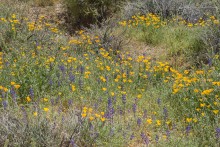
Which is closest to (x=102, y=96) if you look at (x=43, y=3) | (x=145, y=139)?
(x=145, y=139)

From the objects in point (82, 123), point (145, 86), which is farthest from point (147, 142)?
point (145, 86)

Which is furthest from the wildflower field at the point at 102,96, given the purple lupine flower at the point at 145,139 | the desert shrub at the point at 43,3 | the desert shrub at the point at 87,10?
the desert shrub at the point at 43,3

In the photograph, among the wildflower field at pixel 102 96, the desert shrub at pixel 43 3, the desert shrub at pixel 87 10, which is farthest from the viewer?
the desert shrub at pixel 43 3

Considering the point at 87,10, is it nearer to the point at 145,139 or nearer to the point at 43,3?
the point at 43,3

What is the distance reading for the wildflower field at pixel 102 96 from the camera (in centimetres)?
333

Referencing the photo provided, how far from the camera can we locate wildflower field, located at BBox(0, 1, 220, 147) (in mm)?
3329

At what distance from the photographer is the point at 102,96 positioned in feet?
14.4

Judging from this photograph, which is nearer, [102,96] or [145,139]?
[145,139]

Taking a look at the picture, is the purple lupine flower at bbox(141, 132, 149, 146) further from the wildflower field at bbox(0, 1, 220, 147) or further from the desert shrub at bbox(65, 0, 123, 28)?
the desert shrub at bbox(65, 0, 123, 28)

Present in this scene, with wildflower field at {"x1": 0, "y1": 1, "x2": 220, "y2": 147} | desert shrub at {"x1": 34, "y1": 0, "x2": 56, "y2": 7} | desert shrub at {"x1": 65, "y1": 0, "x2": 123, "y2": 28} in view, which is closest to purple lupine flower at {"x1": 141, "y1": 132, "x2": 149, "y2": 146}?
wildflower field at {"x1": 0, "y1": 1, "x2": 220, "y2": 147}

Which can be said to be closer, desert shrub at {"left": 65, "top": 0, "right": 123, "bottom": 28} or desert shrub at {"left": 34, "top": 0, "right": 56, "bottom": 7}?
desert shrub at {"left": 65, "top": 0, "right": 123, "bottom": 28}

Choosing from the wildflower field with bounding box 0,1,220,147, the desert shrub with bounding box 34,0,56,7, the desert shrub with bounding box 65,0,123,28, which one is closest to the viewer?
the wildflower field with bounding box 0,1,220,147

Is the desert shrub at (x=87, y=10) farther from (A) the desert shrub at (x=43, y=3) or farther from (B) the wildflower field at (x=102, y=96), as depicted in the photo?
(B) the wildflower field at (x=102, y=96)

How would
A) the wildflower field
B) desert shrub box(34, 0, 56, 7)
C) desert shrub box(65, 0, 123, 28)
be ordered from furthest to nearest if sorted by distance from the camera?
1. desert shrub box(34, 0, 56, 7)
2. desert shrub box(65, 0, 123, 28)
3. the wildflower field
